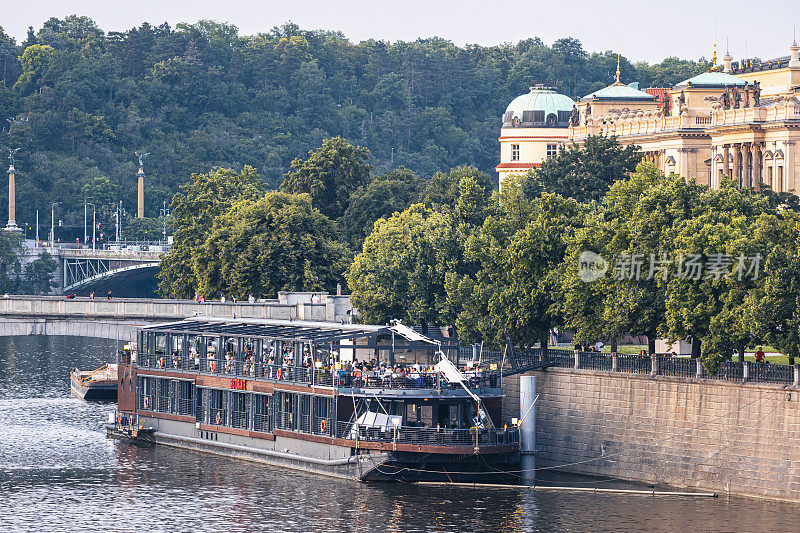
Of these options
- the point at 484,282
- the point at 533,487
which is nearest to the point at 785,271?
the point at 533,487

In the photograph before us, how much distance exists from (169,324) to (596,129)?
75.4 metres

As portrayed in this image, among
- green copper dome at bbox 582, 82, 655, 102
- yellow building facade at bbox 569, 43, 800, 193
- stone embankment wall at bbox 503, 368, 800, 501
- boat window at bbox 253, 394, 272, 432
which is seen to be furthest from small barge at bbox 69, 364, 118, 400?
green copper dome at bbox 582, 82, 655, 102

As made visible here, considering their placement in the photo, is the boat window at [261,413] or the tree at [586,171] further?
the tree at [586,171]

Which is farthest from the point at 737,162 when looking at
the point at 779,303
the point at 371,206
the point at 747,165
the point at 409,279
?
the point at 779,303

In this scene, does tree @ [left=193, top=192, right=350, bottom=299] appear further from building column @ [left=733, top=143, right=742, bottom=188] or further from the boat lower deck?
the boat lower deck

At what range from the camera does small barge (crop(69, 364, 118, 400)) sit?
125 meters

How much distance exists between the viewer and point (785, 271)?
3278 inches

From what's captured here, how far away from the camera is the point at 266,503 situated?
272 ft

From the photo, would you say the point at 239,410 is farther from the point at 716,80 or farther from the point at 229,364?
the point at 716,80

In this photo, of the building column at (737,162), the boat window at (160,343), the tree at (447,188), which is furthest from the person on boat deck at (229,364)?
the building column at (737,162)

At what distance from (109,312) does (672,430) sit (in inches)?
1890

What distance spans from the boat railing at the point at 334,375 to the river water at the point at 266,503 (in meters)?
4.97

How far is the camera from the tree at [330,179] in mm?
165750

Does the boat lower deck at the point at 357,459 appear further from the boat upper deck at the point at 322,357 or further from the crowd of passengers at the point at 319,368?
the crowd of passengers at the point at 319,368
